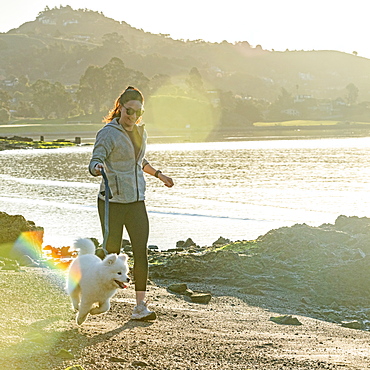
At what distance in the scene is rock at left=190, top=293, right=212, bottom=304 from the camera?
7.35 metres

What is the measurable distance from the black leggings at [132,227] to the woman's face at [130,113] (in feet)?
2.30

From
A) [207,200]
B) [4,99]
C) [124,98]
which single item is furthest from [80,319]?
[4,99]

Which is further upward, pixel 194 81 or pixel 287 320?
pixel 194 81

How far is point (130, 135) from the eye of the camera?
5.70 m

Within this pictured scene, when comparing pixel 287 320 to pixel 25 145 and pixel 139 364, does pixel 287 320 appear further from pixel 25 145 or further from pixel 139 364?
pixel 25 145

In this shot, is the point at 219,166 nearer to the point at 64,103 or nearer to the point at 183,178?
the point at 183,178

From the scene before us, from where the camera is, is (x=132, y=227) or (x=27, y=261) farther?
(x=27, y=261)

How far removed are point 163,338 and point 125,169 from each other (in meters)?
1.47

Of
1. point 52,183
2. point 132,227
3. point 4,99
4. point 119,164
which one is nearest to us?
point 119,164

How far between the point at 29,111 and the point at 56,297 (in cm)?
15776

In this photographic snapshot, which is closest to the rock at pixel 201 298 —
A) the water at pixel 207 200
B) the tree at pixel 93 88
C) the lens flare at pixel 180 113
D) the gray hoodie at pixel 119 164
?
the gray hoodie at pixel 119 164

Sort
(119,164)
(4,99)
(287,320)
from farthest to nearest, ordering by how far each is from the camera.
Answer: (4,99) < (287,320) < (119,164)

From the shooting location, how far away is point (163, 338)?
527 cm

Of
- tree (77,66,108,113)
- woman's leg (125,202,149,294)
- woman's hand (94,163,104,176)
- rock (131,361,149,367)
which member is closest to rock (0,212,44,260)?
woman's leg (125,202,149,294)
